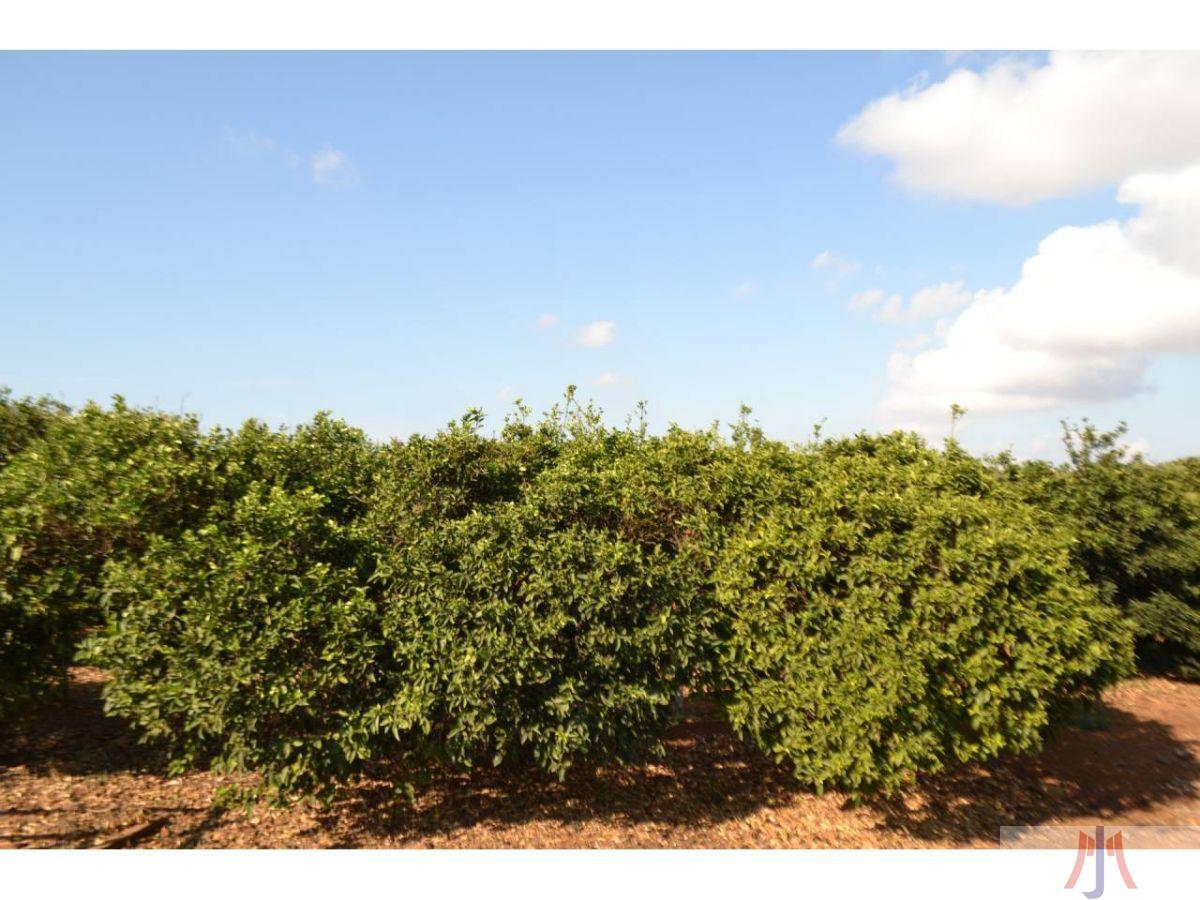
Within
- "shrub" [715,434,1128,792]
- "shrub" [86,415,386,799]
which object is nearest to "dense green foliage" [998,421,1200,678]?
"shrub" [715,434,1128,792]

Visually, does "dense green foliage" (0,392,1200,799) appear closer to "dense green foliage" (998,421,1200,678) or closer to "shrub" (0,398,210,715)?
"shrub" (0,398,210,715)

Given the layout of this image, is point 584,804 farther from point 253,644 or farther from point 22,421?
point 22,421

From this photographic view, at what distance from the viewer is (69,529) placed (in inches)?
331

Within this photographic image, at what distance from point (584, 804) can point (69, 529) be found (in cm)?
→ 727

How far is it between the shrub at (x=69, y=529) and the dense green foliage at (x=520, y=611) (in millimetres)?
31

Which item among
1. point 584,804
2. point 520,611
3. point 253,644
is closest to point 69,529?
point 253,644

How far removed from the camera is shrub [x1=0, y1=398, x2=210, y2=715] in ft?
26.8

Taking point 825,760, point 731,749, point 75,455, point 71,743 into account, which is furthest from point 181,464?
point 731,749

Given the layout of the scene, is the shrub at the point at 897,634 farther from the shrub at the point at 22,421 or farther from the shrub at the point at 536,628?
the shrub at the point at 22,421

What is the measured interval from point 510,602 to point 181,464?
14.1 feet

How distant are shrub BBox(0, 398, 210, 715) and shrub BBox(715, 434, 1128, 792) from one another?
653 cm

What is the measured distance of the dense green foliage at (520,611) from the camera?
25.2ft

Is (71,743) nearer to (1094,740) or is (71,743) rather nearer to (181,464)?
(181,464)

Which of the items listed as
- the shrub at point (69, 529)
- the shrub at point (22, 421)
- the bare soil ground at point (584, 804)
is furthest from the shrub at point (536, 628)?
the shrub at point (22, 421)
